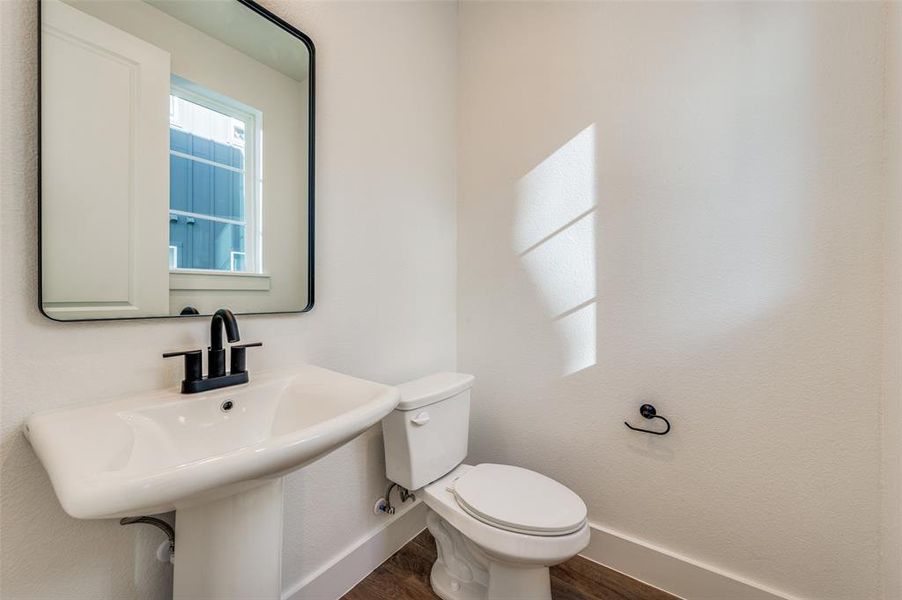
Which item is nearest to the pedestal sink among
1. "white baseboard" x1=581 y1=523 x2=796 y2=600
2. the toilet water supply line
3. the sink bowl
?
the sink bowl

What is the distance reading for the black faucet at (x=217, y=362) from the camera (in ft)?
2.77

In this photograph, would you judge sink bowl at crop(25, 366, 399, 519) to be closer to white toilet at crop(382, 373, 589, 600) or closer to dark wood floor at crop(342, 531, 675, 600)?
white toilet at crop(382, 373, 589, 600)

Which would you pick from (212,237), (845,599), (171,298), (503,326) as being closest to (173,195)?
(212,237)

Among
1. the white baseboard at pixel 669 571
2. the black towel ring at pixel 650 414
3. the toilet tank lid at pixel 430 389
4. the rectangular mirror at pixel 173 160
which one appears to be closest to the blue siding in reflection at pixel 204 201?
the rectangular mirror at pixel 173 160

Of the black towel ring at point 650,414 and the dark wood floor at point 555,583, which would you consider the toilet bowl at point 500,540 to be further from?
the black towel ring at point 650,414

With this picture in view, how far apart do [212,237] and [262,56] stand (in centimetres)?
56

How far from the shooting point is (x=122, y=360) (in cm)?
81

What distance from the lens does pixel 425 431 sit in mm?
1308

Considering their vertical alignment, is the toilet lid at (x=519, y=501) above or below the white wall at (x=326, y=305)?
below

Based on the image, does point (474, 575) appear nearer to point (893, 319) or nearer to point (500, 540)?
point (500, 540)

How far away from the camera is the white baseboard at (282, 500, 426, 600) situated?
1174 millimetres

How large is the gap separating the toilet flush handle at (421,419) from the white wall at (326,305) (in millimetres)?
231

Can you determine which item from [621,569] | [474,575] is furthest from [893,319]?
[474,575]

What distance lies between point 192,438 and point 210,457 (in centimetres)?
33
